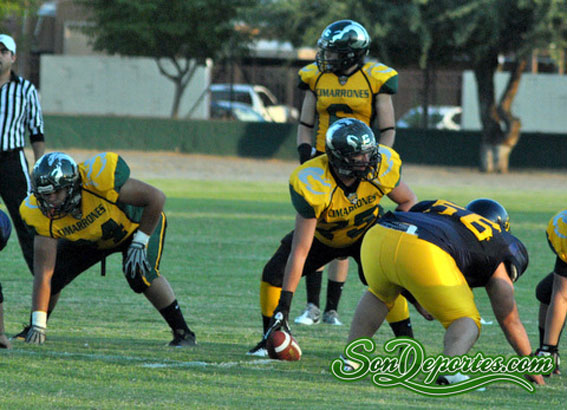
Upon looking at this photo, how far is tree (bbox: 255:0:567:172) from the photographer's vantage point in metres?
24.7

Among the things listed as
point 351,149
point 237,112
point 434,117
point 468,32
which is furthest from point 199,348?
point 237,112

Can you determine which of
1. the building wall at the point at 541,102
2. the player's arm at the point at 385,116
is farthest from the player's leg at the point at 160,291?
the building wall at the point at 541,102

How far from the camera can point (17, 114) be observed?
838 centimetres

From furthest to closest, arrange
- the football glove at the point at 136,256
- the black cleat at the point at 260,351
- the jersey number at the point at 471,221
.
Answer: the football glove at the point at 136,256 < the black cleat at the point at 260,351 < the jersey number at the point at 471,221

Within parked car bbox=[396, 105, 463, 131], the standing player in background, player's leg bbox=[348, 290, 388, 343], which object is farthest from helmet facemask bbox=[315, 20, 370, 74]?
parked car bbox=[396, 105, 463, 131]

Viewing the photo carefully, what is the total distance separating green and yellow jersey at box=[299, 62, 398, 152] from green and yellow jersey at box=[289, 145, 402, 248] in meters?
1.38

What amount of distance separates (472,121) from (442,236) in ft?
80.7

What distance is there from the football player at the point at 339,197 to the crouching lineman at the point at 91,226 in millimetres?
806

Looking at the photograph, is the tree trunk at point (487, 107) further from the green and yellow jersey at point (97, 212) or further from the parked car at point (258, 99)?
the green and yellow jersey at point (97, 212)

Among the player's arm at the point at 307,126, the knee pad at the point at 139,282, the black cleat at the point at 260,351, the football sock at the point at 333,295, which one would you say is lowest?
the football sock at the point at 333,295

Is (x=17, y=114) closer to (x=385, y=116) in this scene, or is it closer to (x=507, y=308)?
(x=385, y=116)

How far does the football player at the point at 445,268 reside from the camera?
5410 mm

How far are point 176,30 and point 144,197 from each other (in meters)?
22.7

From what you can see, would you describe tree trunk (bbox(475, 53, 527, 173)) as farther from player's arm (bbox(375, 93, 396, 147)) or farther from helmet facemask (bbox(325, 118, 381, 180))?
helmet facemask (bbox(325, 118, 381, 180))
